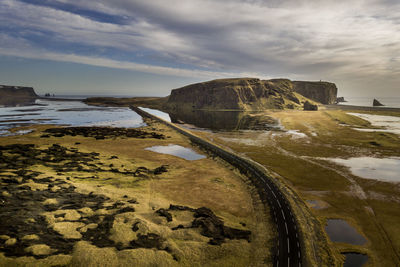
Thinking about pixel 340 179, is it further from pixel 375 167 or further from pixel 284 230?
pixel 284 230

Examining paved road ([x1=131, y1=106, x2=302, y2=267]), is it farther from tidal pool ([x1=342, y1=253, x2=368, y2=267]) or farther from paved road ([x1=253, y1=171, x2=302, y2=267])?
tidal pool ([x1=342, y1=253, x2=368, y2=267])

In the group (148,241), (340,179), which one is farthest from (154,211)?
(340,179)

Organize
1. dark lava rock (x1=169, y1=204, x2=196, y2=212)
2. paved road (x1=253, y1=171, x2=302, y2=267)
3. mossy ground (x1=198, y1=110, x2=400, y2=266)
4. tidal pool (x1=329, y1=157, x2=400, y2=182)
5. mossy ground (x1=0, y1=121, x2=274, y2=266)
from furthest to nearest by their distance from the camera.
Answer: tidal pool (x1=329, y1=157, x2=400, y2=182) → dark lava rock (x1=169, y1=204, x2=196, y2=212) → mossy ground (x1=198, y1=110, x2=400, y2=266) → paved road (x1=253, y1=171, x2=302, y2=267) → mossy ground (x1=0, y1=121, x2=274, y2=266)

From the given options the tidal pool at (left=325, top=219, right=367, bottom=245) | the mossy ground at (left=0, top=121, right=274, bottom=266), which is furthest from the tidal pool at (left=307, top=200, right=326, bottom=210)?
the mossy ground at (left=0, top=121, right=274, bottom=266)

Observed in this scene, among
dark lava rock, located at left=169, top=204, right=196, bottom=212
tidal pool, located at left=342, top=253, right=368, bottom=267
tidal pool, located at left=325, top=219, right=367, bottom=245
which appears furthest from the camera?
dark lava rock, located at left=169, top=204, right=196, bottom=212

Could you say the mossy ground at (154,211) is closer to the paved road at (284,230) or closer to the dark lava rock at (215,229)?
the dark lava rock at (215,229)

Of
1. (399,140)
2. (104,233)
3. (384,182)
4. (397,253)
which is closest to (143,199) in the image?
(104,233)

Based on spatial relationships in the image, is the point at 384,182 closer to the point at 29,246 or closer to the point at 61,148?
the point at 29,246
